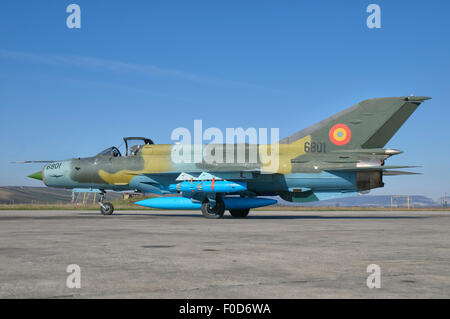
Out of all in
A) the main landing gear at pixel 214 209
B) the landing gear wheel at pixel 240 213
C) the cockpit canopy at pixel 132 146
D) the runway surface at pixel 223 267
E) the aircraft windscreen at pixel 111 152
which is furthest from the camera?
the aircraft windscreen at pixel 111 152

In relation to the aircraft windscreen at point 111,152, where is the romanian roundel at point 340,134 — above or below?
above

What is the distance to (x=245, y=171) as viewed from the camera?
835 inches

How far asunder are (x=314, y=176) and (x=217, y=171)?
4.37 m

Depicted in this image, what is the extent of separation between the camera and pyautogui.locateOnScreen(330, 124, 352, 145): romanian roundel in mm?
21141

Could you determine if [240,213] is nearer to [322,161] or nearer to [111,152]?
[322,161]

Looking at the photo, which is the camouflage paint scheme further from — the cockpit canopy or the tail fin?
the cockpit canopy

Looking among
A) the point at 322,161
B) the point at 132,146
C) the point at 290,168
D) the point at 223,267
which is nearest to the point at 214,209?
the point at 290,168

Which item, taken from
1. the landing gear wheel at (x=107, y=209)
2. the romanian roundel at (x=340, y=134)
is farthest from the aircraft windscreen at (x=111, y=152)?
the romanian roundel at (x=340, y=134)

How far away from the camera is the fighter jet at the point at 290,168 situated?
2070 cm

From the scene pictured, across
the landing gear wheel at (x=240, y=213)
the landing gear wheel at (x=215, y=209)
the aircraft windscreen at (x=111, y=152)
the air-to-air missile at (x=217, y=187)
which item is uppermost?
the aircraft windscreen at (x=111, y=152)

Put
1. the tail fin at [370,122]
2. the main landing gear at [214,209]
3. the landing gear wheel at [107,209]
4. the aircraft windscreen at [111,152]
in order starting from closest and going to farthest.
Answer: the tail fin at [370,122] < the main landing gear at [214,209] < the aircraft windscreen at [111,152] < the landing gear wheel at [107,209]

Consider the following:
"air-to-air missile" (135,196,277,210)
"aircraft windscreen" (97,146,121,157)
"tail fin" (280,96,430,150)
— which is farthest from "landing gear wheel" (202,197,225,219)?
"aircraft windscreen" (97,146,121,157)

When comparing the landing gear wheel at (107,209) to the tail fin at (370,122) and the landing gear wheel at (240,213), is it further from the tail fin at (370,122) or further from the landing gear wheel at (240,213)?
the tail fin at (370,122)
